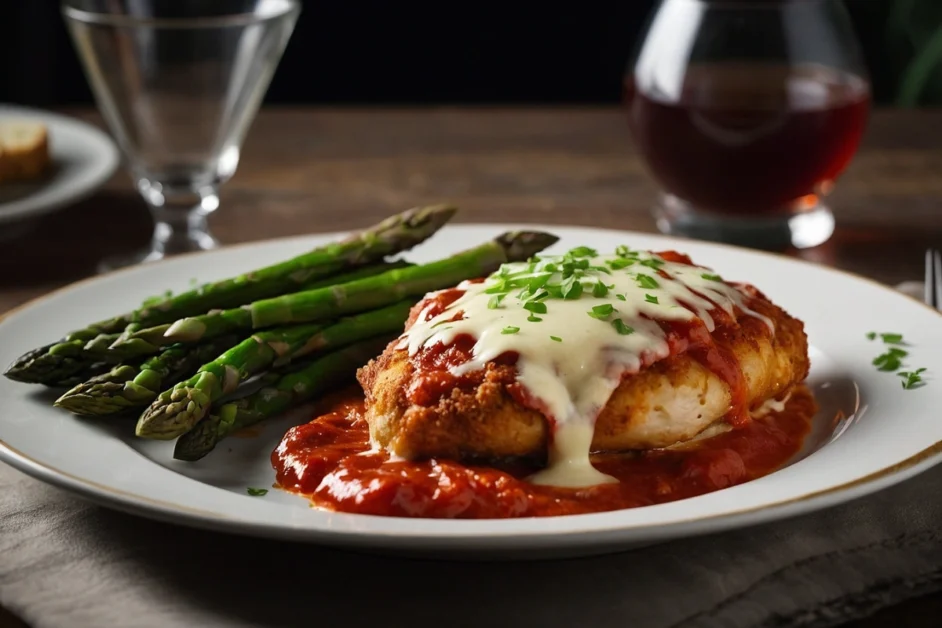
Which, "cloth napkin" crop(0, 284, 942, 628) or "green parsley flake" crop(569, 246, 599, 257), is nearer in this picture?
"cloth napkin" crop(0, 284, 942, 628)

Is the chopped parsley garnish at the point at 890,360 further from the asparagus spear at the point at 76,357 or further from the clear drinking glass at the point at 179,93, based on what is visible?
the clear drinking glass at the point at 179,93

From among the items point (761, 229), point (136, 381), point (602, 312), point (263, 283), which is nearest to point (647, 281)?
point (602, 312)

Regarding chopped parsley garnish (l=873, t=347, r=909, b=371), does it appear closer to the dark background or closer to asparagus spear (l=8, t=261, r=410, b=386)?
asparagus spear (l=8, t=261, r=410, b=386)

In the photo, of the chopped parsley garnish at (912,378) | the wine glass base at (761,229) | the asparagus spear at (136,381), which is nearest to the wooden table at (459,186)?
the wine glass base at (761,229)

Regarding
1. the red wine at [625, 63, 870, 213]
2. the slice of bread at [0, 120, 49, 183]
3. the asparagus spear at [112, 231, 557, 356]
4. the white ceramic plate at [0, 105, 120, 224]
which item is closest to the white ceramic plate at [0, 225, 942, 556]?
the asparagus spear at [112, 231, 557, 356]

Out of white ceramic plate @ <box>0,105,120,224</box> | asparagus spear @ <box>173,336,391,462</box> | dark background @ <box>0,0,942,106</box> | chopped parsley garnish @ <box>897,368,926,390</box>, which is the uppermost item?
asparagus spear @ <box>173,336,391,462</box>

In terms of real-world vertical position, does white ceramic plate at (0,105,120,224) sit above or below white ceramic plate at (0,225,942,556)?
below

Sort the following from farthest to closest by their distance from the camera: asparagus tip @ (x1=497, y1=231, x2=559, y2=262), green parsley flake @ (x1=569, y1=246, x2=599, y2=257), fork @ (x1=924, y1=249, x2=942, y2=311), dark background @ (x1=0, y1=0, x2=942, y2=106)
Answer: dark background @ (x1=0, y1=0, x2=942, y2=106) → fork @ (x1=924, y1=249, x2=942, y2=311) → asparagus tip @ (x1=497, y1=231, x2=559, y2=262) → green parsley flake @ (x1=569, y1=246, x2=599, y2=257)

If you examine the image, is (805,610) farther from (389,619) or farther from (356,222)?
(356,222)
